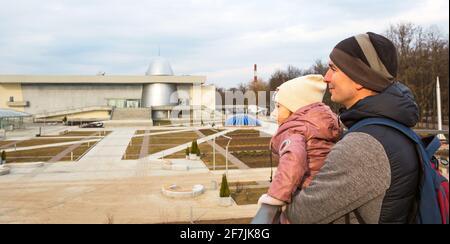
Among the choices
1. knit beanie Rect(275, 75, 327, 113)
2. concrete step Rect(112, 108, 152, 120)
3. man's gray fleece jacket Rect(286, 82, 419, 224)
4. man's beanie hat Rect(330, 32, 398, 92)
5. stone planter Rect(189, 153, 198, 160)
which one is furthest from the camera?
concrete step Rect(112, 108, 152, 120)

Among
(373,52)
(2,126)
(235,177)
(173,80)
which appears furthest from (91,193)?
(173,80)

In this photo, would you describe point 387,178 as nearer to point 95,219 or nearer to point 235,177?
point 95,219

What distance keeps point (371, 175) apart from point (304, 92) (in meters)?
0.85

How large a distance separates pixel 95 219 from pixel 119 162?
9832mm

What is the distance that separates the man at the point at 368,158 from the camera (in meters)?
1.32

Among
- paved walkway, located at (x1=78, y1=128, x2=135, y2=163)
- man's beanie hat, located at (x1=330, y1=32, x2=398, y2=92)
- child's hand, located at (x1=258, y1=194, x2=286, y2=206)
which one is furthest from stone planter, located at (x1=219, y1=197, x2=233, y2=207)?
paved walkway, located at (x1=78, y1=128, x2=135, y2=163)

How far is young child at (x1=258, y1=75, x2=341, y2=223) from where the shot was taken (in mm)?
1581

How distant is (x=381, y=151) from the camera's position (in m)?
1.31

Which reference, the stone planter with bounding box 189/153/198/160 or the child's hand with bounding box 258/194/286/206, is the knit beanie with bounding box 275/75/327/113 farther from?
the stone planter with bounding box 189/153/198/160

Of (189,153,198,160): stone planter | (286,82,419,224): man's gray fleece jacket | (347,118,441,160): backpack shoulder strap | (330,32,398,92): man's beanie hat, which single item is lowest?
(189,153,198,160): stone planter

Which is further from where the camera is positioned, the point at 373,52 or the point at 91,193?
the point at 91,193
